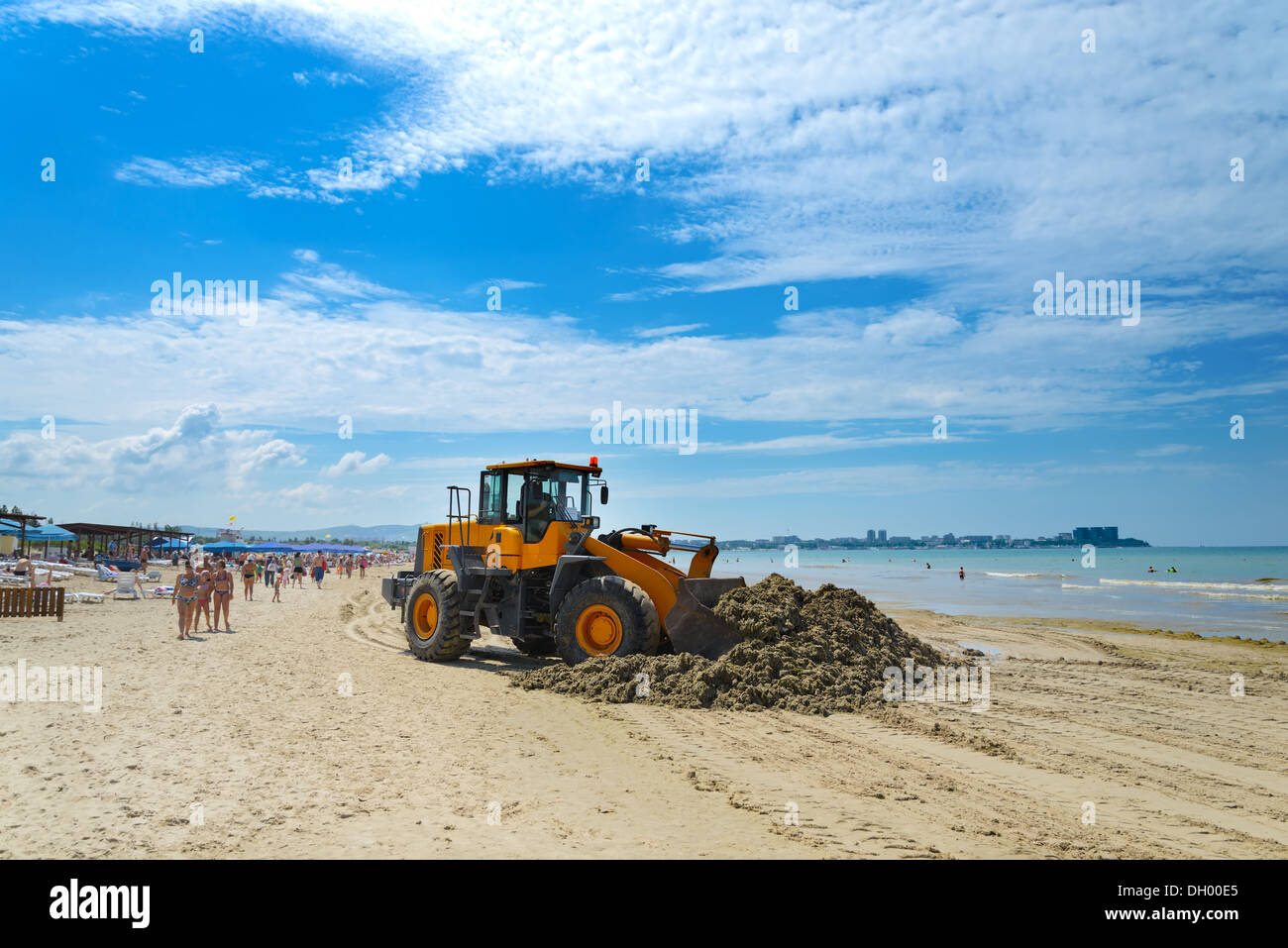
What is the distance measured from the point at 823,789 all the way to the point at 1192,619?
1036 inches

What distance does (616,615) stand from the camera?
1071cm

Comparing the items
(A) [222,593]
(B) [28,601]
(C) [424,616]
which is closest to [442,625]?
(C) [424,616]

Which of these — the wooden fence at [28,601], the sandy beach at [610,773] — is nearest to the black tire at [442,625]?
the sandy beach at [610,773]

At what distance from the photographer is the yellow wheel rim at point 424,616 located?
1338 centimetres

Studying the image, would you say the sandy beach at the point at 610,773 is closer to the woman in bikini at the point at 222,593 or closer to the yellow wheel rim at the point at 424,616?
the yellow wheel rim at the point at 424,616

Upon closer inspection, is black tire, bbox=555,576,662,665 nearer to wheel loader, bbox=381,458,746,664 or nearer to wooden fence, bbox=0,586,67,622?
wheel loader, bbox=381,458,746,664

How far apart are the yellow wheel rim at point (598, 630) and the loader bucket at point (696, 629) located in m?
0.79

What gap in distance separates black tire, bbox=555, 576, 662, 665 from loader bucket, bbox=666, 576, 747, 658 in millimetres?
306

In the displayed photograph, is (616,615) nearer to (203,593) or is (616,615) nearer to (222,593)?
(203,593)

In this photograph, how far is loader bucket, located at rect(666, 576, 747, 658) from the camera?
1021 centimetres

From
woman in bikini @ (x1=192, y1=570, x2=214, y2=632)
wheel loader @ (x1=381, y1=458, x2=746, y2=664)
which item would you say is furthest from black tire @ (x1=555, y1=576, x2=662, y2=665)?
woman in bikini @ (x1=192, y1=570, x2=214, y2=632)

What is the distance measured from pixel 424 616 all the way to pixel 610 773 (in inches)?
308

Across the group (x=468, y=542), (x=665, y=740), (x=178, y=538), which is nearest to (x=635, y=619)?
(x=665, y=740)
